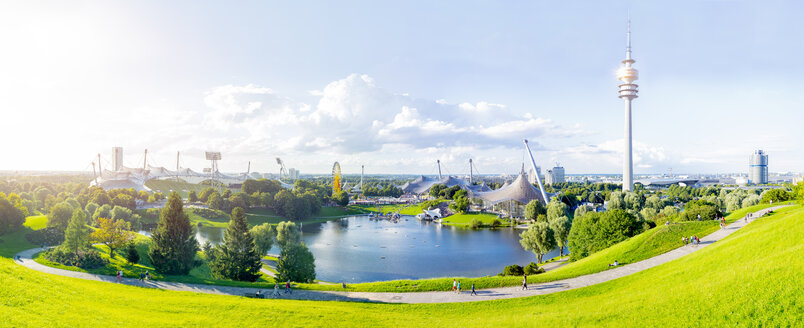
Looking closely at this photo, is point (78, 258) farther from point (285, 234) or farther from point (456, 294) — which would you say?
point (456, 294)

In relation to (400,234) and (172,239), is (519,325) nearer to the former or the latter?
(172,239)

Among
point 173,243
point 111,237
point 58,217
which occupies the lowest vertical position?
point 111,237

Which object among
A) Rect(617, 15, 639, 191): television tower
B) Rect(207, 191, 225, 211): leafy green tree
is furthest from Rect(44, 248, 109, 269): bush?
Rect(617, 15, 639, 191): television tower

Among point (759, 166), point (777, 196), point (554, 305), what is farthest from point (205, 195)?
point (759, 166)

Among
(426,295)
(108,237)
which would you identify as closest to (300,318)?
(426,295)

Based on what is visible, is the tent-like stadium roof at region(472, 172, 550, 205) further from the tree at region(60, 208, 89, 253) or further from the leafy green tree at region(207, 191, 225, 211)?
the tree at region(60, 208, 89, 253)

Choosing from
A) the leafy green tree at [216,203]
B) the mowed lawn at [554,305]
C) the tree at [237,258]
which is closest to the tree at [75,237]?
the tree at [237,258]
